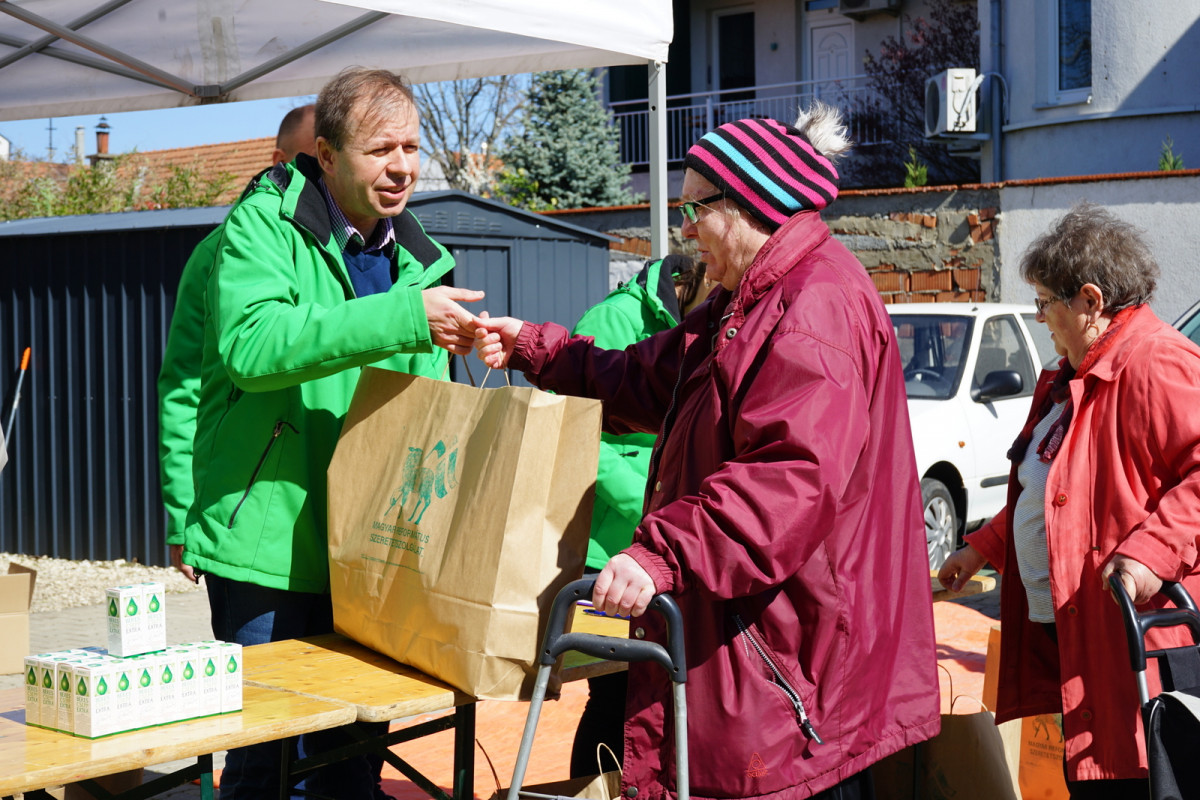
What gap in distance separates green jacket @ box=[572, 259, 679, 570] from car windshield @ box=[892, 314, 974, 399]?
4861 mm

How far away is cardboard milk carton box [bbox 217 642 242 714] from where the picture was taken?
233cm

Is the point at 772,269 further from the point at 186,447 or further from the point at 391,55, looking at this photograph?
the point at 391,55

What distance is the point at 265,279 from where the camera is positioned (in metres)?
2.67

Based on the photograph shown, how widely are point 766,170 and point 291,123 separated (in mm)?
2517

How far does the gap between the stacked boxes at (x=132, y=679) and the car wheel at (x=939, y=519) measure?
6.16m

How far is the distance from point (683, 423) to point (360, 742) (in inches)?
39.2

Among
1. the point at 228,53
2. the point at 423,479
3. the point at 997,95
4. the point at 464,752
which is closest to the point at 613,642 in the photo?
the point at 423,479

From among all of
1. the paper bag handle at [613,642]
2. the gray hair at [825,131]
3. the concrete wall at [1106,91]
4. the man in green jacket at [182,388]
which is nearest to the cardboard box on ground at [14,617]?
the man in green jacket at [182,388]

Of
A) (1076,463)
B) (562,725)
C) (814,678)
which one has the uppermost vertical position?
(1076,463)

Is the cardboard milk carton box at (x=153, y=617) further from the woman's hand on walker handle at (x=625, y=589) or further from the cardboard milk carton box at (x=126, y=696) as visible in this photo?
the woman's hand on walker handle at (x=625, y=589)

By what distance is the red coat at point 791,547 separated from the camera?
2.19m

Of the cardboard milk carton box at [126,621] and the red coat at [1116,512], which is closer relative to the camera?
the cardboard milk carton box at [126,621]

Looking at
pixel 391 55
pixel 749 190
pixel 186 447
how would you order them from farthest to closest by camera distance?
pixel 391 55 → pixel 186 447 → pixel 749 190

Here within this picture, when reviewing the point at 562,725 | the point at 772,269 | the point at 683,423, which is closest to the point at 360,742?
the point at 683,423
